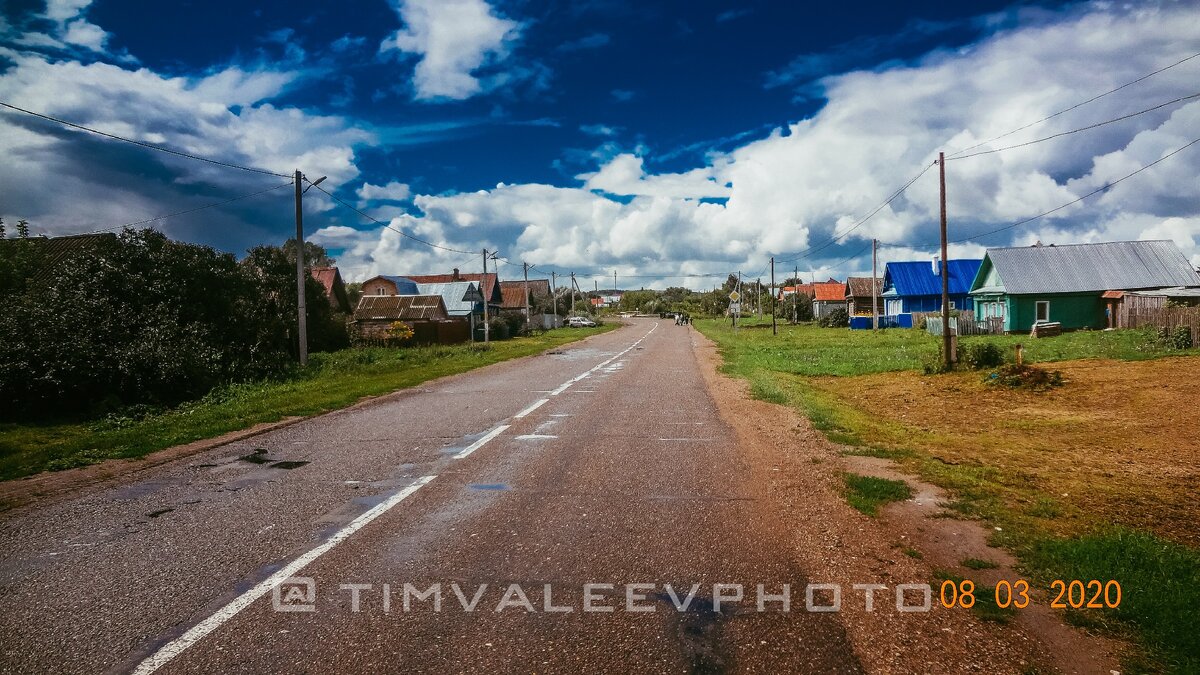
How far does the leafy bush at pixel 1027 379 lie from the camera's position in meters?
13.9

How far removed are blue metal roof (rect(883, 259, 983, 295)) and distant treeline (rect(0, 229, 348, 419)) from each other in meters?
48.7

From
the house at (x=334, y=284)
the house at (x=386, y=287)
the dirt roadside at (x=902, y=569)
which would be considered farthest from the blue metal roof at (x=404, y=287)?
the dirt roadside at (x=902, y=569)

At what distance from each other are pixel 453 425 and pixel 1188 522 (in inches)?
343

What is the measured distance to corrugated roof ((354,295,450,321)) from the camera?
44594mm

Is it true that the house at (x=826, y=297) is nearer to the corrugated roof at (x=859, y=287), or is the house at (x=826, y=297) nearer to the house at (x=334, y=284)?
the corrugated roof at (x=859, y=287)

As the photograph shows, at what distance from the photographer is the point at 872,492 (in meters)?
5.96

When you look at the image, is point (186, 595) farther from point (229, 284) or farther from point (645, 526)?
point (229, 284)

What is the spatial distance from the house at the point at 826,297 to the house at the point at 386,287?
Answer: 49.4 meters

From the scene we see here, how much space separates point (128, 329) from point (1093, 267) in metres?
49.7

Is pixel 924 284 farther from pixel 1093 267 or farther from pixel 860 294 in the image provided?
pixel 1093 267

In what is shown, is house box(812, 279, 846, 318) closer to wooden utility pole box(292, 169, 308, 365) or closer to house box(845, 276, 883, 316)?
house box(845, 276, 883, 316)

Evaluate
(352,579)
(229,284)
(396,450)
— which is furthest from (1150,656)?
(229,284)

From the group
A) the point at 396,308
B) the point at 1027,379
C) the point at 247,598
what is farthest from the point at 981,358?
the point at 396,308

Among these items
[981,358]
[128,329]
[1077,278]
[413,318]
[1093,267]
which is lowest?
[981,358]
